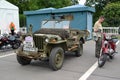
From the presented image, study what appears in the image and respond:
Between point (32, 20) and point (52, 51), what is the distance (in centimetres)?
1015

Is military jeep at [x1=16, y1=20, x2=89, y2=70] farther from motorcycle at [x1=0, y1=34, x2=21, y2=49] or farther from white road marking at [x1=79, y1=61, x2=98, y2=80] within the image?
motorcycle at [x1=0, y1=34, x2=21, y2=49]

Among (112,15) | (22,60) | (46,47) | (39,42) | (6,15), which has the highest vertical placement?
(112,15)

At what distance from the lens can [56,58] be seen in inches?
240

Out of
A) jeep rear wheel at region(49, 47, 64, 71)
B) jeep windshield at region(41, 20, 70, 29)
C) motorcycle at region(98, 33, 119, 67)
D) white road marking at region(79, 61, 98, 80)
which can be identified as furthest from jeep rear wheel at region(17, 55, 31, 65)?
motorcycle at region(98, 33, 119, 67)

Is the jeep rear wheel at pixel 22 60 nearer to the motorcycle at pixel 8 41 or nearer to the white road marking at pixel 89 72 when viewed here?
the white road marking at pixel 89 72

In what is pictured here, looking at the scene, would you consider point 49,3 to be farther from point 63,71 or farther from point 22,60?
point 63,71

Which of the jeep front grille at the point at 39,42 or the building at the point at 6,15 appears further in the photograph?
the building at the point at 6,15

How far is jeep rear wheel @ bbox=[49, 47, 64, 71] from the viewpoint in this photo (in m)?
5.93

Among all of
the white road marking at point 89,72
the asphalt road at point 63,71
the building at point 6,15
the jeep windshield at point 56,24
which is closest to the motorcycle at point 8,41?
the asphalt road at point 63,71

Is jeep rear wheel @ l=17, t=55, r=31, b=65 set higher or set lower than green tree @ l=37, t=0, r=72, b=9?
lower

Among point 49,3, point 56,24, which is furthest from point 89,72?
point 49,3

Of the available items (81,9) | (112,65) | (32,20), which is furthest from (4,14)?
(112,65)

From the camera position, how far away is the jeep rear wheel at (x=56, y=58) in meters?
5.93

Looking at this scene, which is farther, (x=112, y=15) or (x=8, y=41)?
(x=112, y=15)
